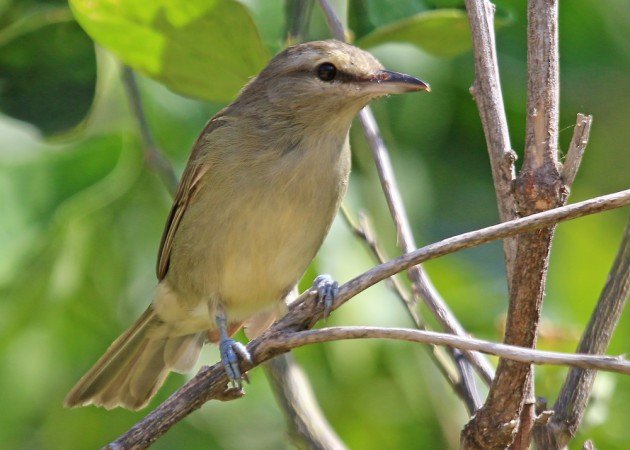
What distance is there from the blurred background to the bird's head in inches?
4.0

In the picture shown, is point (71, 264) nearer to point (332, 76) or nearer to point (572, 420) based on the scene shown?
point (332, 76)

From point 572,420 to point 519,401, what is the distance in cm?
32

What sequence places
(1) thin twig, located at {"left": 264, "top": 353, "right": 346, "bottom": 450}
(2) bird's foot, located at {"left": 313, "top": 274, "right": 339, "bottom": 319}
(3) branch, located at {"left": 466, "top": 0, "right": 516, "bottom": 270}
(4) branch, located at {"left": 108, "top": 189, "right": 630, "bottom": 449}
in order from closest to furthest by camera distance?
1. (4) branch, located at {"left": 108, "top": 189, "right": 630, "bottom": 449}
2. (3) branch, located at {"left": 466, "top": 0, "right": 516, "bottom": 270}
3. (2) bird's foot, located at {"left": 313, "top": 274, "right": 339, "bottom": 319}
4. (1) thin twig, located at {"left": 264, "top": 353, "right": 346, "bottom": 450}

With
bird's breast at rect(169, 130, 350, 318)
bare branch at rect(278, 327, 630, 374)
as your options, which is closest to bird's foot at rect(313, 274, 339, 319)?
bare branch at rect(278, 327, 630, 374)

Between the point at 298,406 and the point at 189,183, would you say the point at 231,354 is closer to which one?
the point at 298,406

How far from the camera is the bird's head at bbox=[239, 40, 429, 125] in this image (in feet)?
12.4

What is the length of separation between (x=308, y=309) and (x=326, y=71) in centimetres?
135

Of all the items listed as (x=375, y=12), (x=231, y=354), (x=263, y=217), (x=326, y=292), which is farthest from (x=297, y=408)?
(x=375, y=12)

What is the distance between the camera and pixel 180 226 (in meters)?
4.34

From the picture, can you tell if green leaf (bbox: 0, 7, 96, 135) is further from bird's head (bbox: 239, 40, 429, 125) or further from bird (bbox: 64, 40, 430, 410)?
bird's head (bbox: 239, 40, 429, 125)

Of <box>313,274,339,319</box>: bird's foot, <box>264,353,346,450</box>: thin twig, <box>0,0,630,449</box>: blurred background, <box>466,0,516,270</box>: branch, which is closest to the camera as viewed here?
<box>466,0,516,270</box>: branch

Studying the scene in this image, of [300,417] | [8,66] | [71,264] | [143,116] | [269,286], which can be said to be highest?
[8,66]

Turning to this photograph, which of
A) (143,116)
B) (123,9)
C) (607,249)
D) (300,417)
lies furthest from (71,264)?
(607,249)

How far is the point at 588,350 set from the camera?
2738 mm
